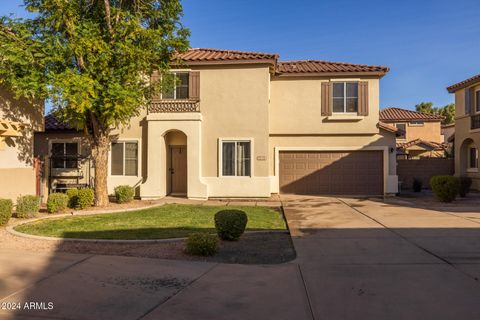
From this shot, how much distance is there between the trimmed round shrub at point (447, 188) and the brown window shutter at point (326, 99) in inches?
225

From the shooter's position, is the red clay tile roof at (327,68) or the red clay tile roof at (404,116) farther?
the red clay tile roof at (404,116)

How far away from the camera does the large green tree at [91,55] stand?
11.9 metres

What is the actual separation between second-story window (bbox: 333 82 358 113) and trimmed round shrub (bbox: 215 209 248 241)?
12.0 metres

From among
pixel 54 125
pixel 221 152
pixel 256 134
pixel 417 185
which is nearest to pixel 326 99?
pixel 256 134

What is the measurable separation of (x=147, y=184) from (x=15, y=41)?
7418 millimetres

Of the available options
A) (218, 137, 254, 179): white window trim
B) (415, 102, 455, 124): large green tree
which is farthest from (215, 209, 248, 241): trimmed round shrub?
(415, 102, 455, 124): large green tree

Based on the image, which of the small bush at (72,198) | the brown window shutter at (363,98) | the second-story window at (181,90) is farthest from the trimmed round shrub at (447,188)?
the small bush at (72,198)

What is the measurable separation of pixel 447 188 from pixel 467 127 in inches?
321

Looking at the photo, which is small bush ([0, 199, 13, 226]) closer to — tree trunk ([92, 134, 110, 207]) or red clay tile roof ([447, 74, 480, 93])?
tree trunk ([92, 134, 110, 207])

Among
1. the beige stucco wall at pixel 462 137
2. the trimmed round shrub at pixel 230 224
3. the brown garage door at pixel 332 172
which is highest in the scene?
the beige stucco wall at pixel 462 137

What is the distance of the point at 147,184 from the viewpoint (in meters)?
16.9

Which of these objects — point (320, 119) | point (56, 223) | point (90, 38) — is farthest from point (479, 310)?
point (320, 119)

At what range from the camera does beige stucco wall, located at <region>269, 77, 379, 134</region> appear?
60.9 feet

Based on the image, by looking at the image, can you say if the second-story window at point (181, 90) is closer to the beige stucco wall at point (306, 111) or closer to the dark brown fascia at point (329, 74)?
the beige stucco wall at point (306, 111)
